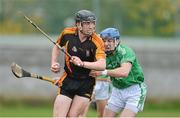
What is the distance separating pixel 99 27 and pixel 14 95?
126 inches

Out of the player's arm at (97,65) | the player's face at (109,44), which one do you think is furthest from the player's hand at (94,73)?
the player's face at (109,44)

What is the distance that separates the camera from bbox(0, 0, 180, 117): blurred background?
25.1 metres

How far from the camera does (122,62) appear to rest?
13172 mm

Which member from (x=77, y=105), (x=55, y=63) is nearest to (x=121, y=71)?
(x=77, y=105)

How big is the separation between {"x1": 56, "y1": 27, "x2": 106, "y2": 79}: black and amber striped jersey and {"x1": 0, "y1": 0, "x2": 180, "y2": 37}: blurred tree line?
11902mm

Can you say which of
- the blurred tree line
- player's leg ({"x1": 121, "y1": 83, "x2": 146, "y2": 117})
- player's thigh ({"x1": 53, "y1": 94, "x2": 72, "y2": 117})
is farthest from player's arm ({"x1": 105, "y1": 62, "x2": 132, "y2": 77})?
the blurred tree line

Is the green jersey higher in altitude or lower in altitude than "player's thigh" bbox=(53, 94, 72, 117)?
higher

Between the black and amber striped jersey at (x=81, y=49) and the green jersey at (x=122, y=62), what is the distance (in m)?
0.52

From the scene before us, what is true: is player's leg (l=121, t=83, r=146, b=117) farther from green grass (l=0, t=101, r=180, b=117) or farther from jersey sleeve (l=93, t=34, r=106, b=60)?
green grass (l=0, t=101, r=180, b=117)

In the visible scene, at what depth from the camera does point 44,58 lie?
2533cm

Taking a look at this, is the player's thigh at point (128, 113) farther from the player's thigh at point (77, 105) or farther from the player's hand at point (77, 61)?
the player's hand at point (77, 61)

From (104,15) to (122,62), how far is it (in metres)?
12.2

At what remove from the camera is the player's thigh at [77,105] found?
12914mm

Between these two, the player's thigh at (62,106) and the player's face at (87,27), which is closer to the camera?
the player's face at (87,27)
